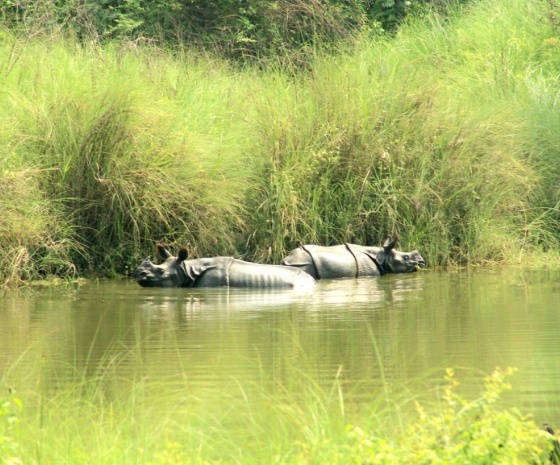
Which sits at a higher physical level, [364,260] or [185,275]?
[364,260]

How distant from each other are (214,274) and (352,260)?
1464 millimetres

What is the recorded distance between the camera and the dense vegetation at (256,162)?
39.4ft

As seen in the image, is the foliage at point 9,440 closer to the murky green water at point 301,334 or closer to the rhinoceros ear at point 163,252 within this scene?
the murky green water at point 301,334

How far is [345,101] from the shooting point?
1319cm

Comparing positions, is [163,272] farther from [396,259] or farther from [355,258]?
[396,259]

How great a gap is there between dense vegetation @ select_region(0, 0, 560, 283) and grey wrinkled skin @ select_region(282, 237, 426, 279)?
0.47m

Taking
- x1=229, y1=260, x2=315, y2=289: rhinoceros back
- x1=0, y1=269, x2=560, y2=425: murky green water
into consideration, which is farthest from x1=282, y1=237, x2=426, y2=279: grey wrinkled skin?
x1=229, y1=260, x2=315, y2=289: rhinoceros back

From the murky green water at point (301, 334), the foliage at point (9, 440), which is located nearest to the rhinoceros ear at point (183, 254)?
the murky green water at point (301, 334)

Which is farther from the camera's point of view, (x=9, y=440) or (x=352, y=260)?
(x=352, y=260)

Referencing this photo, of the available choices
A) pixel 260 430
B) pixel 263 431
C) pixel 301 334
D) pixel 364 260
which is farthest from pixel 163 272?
pixel 263 431

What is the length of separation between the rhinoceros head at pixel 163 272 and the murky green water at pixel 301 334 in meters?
0.18

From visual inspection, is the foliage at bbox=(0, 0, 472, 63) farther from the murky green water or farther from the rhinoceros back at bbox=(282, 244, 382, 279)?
the murky green water

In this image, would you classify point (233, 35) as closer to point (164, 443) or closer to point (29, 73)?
point (29, 73)

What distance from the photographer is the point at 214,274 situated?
11.5 metres
